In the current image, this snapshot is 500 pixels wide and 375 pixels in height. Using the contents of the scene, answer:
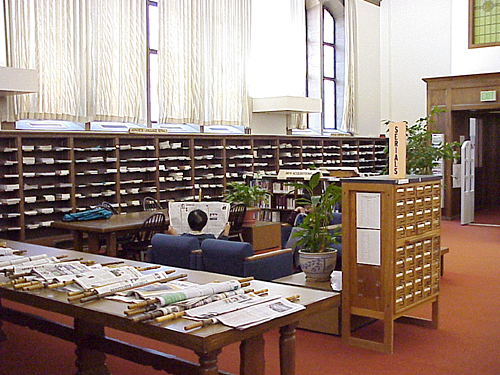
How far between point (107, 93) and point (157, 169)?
5.35ft

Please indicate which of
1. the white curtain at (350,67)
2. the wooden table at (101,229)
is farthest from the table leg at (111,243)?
the white curtain at (350,67)

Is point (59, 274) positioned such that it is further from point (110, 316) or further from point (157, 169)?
point (157, 169)

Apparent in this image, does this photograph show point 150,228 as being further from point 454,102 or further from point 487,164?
point 487,164

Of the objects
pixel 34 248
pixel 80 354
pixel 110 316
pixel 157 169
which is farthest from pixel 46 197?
pixel 110 316

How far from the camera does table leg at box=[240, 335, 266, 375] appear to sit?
3170 millimetres

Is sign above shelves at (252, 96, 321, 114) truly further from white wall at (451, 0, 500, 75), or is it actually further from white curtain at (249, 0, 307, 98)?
white wall at (451, 0, 500, 75)

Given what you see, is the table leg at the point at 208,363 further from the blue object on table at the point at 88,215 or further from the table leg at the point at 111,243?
the blue object on table at the point at 88,215

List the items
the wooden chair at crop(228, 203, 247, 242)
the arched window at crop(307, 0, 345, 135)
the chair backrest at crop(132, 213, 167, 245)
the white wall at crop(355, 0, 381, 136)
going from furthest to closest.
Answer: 1. the white wall at crop(355, 0, 381, 136)
2. the arched window at crop(307, 0, 345, 135)
3. the wooden chair at crop(228, 203, 247, 242)
4. the chair backrest at crop(132, 213, 167, 245)

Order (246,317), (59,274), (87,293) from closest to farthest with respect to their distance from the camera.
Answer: (246,317) → (87,293) → (59,274)

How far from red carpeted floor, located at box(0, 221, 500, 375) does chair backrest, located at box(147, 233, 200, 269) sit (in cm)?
95

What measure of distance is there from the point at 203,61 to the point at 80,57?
9.85 feet

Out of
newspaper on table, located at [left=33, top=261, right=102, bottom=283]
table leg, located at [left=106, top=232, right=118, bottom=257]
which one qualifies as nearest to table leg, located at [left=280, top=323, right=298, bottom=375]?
newspaper on table, located at [left=33, top=261, right=102, bottom=283]

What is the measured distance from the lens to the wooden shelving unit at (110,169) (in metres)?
9.02

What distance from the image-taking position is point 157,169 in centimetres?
1100
